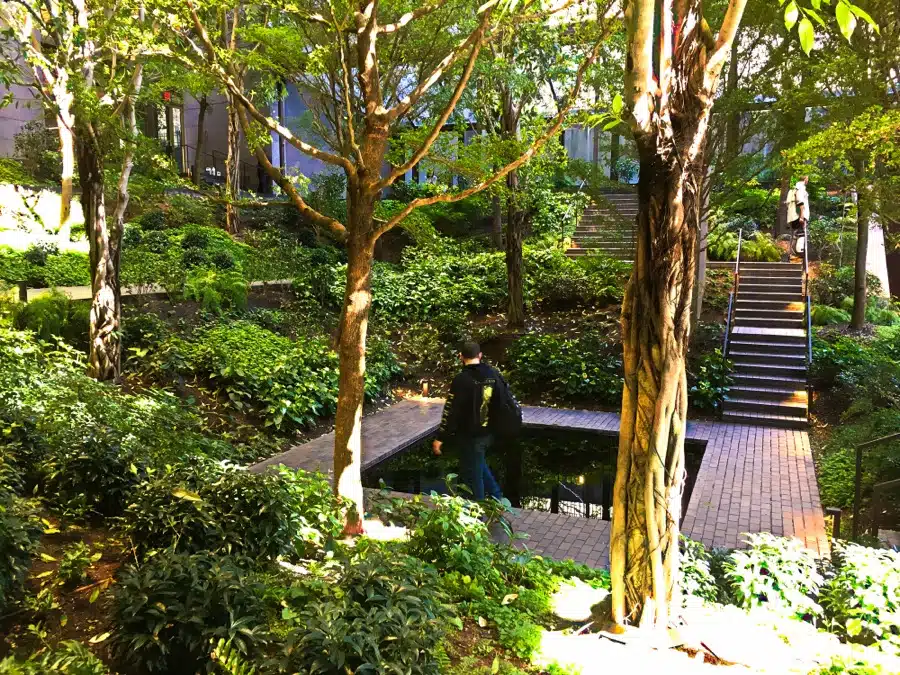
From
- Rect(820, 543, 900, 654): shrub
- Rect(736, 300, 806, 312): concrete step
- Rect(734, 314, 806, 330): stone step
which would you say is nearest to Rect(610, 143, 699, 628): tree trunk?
Rect(820, 543, 900, 654): shrub

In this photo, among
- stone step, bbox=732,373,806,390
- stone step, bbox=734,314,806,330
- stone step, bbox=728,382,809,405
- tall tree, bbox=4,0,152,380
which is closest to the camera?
tall tree, bbox=4,0,152,380

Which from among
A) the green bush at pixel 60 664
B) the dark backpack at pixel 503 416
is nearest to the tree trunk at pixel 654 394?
the green bush at pixel 60 664

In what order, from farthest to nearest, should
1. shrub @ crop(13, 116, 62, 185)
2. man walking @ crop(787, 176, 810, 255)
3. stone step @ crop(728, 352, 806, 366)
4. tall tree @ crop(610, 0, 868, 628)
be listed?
shrub @ crop(13, 116, 62, 185)
man walking @ crop(787, 176, 810, 255)
stone step @ crop(728, 352, 806, 366)
tall tree @ crop(610, 0, 868, 628)

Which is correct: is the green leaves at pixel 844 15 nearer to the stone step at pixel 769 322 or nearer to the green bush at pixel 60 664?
the green bush at pixel 60 664

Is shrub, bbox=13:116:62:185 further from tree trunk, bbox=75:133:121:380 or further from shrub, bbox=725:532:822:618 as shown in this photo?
shrub, bbox=725:532:822:618

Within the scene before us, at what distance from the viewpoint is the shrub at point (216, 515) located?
3.92 meters

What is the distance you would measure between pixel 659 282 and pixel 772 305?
1327cm

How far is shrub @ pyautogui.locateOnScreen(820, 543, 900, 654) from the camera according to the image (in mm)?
3779

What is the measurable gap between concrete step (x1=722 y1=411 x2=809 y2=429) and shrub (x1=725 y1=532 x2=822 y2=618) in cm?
680

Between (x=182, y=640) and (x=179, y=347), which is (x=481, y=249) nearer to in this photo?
(x=179, y=347)

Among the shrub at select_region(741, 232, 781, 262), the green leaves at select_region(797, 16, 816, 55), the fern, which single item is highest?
the shrub at select_region(741, 232, 781, 262)

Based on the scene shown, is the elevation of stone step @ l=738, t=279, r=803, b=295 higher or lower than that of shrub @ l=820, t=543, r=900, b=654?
higher

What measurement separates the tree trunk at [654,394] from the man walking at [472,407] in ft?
9.03

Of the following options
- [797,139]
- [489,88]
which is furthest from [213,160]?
[797,139]
